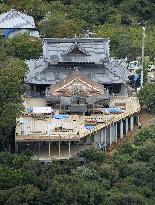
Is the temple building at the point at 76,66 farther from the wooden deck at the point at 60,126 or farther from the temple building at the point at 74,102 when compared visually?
the wooden deck at the point at 60,126

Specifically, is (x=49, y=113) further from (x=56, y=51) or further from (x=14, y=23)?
(x=14, y=23)

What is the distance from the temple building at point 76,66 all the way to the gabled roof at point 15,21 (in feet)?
33.7

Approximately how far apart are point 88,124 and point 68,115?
5.11ft

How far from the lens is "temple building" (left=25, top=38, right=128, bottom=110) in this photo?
4203cm

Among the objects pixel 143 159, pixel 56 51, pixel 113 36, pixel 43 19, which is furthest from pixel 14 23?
pixel 143 159

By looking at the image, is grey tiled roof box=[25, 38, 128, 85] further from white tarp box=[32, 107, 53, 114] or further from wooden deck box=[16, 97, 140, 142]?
wooden deck box=[16, 97, 140, 142]

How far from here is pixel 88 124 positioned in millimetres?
37688

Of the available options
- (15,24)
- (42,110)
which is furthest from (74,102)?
(15,24)

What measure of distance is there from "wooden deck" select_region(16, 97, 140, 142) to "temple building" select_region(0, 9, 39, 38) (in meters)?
16.0

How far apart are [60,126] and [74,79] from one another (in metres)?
3.80

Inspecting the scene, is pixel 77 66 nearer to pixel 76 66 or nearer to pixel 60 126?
pixel 76 66

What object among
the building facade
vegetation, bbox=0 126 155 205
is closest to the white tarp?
the building facade

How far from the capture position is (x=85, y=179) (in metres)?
33.0

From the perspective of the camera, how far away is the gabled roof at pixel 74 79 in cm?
3994
